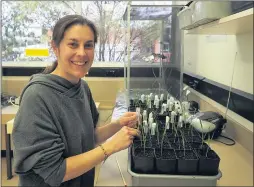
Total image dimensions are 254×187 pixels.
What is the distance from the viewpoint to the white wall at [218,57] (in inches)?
36.6

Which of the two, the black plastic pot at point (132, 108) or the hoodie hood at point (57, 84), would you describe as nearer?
the hoodie hood at point (57, 84)

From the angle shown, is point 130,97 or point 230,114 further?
point 130,97

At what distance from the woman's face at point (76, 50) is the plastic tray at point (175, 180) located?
40cm

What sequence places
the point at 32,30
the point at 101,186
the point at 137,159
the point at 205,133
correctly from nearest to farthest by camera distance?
the point at 137,159
the point at 101,186
the point at 205,133
the point at 32,30

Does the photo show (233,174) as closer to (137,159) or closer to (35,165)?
(137,159)

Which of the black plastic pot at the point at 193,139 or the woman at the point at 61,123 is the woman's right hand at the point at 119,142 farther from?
the black plastic pot at the point at 193,139

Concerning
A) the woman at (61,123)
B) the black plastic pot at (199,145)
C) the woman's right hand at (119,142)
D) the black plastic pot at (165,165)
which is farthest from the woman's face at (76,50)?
the black plastic pot at (199,145)

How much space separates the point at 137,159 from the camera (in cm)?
83

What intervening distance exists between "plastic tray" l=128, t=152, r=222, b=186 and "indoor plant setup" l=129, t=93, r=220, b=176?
1 cm

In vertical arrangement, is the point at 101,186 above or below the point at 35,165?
below

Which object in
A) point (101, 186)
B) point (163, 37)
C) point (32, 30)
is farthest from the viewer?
point (163, 37)

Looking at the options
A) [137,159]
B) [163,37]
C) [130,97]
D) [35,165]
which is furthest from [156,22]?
[35,165]

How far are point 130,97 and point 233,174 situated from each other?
32.2 inches

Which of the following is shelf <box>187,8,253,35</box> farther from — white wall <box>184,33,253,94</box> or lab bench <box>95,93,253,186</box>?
lab bench <box>95,93,253,186</box>
